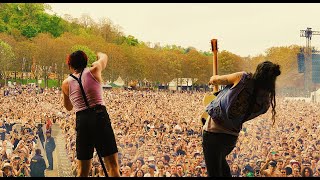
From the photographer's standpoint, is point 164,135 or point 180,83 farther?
point 180,83

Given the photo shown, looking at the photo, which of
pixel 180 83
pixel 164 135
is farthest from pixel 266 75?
pixel 180 83

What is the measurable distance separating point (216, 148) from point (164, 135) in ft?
19.0

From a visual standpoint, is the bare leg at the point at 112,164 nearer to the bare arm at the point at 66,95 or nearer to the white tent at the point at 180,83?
the bare arm at the point at 66,95

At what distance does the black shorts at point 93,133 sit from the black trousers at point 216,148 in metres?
0.35

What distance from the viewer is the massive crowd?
4.95 meters

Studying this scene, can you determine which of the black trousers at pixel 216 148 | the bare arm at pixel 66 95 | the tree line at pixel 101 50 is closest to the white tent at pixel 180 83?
the tree line at pixel 101 50

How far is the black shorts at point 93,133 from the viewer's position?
1.73 meters

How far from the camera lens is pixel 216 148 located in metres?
1.63

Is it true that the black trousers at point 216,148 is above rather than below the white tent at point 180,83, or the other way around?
below

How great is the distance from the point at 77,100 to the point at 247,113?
1.96 ft

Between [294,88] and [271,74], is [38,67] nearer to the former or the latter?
[294,88]

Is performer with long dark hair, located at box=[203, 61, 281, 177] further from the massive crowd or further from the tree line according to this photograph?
the tree line

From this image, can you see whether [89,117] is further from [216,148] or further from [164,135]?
[164,135]

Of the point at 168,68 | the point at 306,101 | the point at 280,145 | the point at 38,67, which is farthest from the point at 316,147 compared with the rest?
the point at 38,67
